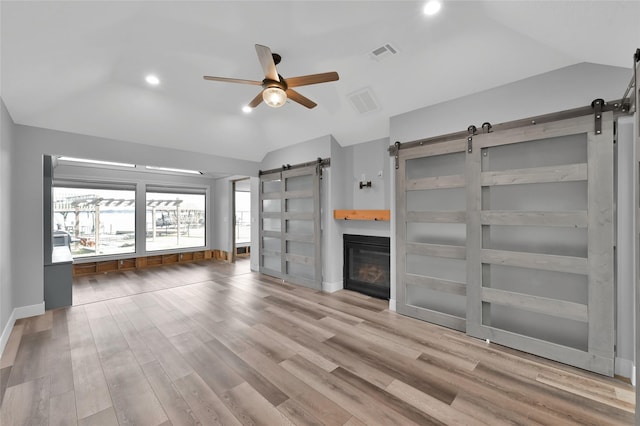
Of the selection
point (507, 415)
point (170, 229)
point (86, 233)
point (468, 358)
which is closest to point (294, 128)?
point (468, 358)

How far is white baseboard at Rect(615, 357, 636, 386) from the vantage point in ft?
7.39

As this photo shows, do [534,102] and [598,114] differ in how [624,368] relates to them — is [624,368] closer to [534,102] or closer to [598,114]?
[598,114]

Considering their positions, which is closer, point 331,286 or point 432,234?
point 432,234

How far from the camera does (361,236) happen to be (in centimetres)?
473

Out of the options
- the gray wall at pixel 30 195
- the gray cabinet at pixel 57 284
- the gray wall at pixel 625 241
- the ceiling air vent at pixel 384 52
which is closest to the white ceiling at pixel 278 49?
the ceiling air vent at pixel 384 52

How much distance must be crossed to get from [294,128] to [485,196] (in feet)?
10.9

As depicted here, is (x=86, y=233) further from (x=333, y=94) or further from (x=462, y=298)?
(x=462, y=298)

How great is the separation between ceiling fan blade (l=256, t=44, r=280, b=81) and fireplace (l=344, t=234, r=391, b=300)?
303cm

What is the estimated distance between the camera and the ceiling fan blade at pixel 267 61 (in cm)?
211

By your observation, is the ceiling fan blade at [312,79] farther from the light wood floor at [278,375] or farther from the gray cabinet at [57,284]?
the gray cabinet at [57,284]

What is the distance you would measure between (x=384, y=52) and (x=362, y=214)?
2.35 metres

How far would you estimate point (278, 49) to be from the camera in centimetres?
295

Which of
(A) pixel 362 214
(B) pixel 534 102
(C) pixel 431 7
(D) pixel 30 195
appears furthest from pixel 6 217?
(B) pixel 534 102

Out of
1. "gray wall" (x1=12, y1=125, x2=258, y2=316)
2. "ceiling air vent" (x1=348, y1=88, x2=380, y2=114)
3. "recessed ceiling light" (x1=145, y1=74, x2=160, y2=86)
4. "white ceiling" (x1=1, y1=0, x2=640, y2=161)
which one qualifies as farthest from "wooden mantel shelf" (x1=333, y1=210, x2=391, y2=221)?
"gray wall" (x1=12, y1=125, x2=258, y2=316)
